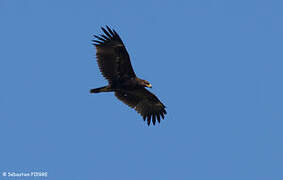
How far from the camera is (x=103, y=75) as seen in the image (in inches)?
928

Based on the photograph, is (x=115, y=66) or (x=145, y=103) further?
(x=145, y=103)

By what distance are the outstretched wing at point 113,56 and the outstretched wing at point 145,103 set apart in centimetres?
163

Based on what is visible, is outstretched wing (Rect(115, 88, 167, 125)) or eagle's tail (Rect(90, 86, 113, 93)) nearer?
eagle's tail (Rect(90, 86, 113, 93))

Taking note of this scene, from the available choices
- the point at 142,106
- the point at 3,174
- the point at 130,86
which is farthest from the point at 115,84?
the point at 3,174

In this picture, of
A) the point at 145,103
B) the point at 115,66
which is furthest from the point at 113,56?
the point at 145,103

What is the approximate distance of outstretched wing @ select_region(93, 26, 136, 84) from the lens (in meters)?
23.2

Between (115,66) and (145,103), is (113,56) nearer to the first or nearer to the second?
(115,66)

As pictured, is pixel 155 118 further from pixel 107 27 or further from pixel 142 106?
pixel 107 27

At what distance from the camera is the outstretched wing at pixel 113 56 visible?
913 inches

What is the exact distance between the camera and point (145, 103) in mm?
25500

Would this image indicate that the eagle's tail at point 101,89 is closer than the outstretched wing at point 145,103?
Yes

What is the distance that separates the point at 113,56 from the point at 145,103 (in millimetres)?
3273

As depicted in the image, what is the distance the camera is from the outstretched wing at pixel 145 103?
25.1 meters

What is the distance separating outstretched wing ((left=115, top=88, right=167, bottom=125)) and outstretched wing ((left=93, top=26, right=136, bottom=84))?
1628mm
